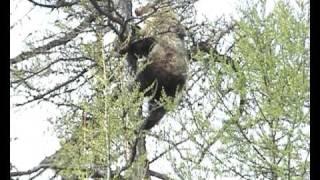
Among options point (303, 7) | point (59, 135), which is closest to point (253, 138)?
point (303, 7)

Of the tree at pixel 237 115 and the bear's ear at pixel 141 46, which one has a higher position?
the bear's ear at pixel 141 46

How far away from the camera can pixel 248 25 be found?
14.1 feet

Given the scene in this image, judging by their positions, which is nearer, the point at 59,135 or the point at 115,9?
the point at 59,135

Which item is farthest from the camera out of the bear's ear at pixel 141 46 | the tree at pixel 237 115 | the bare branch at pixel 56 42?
the bear's ear at pixel 141 46

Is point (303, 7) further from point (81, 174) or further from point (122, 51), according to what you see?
point (122, 51)

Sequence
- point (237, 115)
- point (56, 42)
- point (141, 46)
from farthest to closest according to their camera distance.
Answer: point (56, 42), point (141, 46), point (237, 115)

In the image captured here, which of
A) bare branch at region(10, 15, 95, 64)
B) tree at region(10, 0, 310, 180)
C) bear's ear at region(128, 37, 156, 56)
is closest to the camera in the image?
tree at region(10, 0, 310, 180)

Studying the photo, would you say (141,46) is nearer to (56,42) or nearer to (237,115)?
(56,42)

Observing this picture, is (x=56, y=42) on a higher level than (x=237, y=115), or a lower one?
higher

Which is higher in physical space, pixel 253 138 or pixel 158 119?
pixel 158 119

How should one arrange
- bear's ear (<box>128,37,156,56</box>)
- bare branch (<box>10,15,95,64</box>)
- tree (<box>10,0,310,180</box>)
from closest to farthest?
tree (<box>10,0,310,180</box>)
bare branch (<box>10,15,95,64</box>)
bear's ear (<box>128,37,156,56</box>)

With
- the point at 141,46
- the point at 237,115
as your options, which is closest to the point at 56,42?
the point at 141,46

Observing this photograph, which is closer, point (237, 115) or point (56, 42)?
point (237, 115)

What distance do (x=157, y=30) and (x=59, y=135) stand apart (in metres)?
2.06
